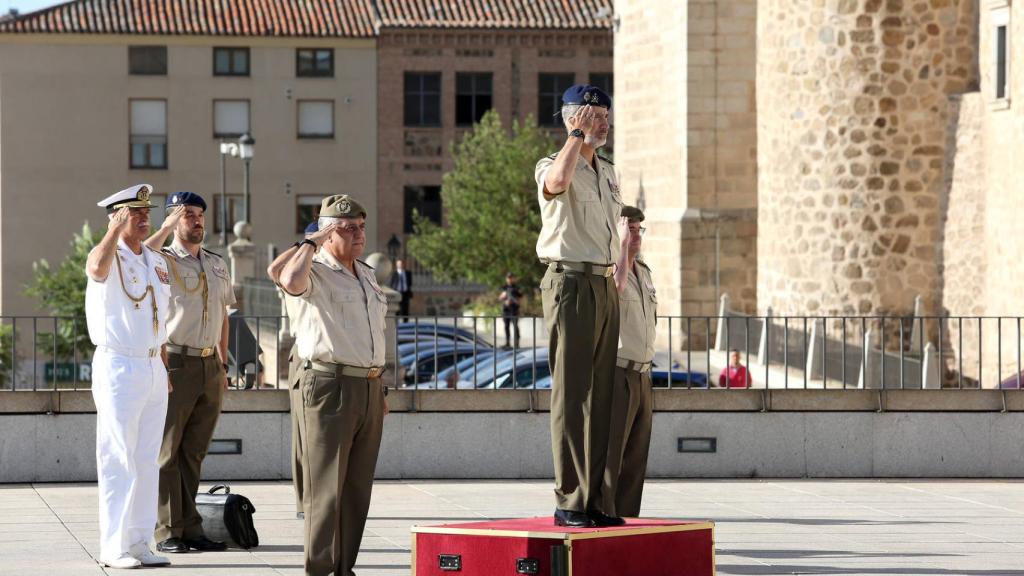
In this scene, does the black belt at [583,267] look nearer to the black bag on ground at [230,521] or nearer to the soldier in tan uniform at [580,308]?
the soldier in tan uniform at [580,308]

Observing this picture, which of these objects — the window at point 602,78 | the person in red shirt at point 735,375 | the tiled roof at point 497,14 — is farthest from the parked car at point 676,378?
the window at point 602,78

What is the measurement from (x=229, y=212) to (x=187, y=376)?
163ft

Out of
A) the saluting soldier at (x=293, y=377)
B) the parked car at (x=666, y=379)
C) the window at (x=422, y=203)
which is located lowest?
the parked car at (x=666, y=379)

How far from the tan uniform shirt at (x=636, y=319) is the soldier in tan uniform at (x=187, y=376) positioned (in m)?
2.41

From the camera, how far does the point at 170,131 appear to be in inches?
2365

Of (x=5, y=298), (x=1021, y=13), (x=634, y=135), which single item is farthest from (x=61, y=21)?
(x=1021, y=13)

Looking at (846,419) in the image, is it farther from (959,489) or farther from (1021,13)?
(1021,13)

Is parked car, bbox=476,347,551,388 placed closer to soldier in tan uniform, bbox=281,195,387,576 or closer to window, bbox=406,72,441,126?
soldier in tan uniform, bbox=281,195,387,576

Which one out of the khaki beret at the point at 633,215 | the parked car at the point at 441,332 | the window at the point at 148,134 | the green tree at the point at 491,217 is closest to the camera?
the khaki beret at the point at 633,215

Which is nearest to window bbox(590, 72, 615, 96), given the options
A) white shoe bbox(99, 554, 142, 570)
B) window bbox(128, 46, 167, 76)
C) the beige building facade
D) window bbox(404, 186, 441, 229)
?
window bbox(404, 186, 441, 229)

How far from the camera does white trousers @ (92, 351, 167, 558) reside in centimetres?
1021

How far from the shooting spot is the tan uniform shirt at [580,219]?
927 cm

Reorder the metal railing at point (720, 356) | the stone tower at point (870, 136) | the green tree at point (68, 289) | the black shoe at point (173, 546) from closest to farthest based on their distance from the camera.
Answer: the black shoe at point (173, 546)
the metal railing at point (720, 356)
the stone tower at point (870, 136)
the green tree at point (68, 289)

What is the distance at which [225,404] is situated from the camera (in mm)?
15383
